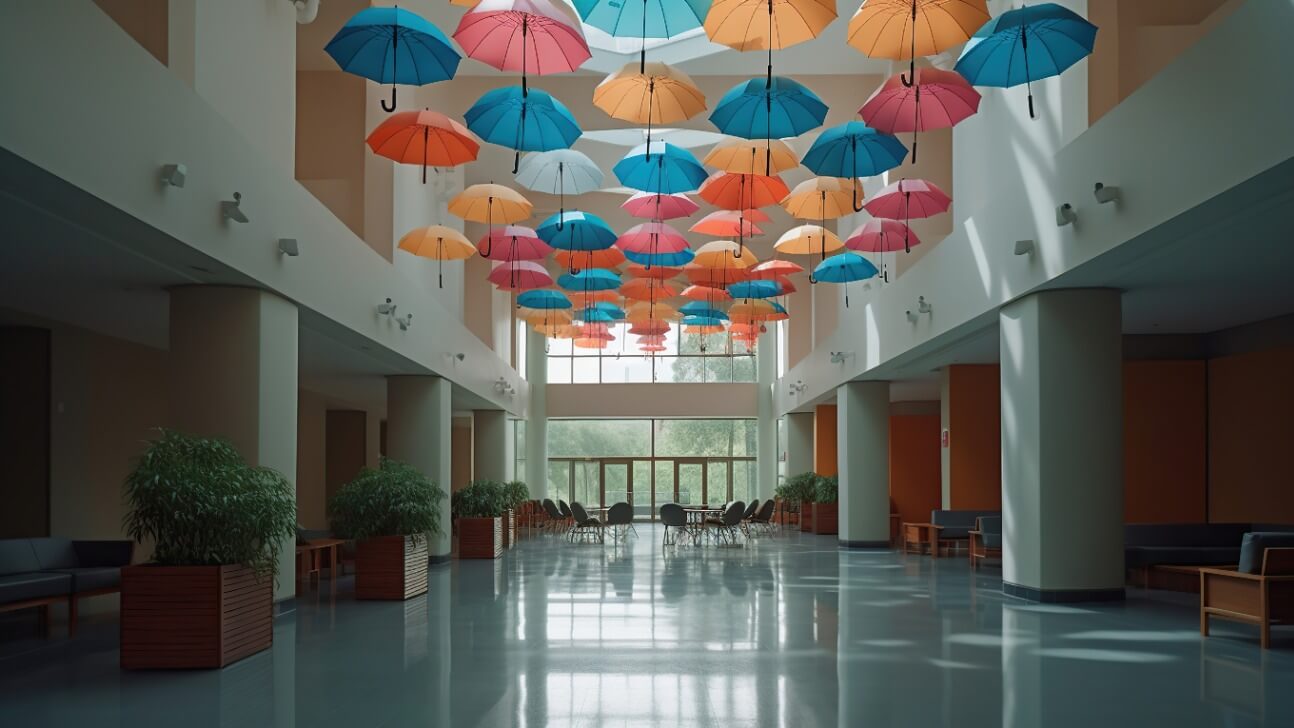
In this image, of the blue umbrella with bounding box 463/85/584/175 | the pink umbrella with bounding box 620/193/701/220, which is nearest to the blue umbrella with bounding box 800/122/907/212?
the blue umbrella with bounding box 463/85/584/175

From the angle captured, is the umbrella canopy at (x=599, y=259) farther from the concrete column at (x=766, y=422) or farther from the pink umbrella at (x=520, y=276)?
the concrete column at (x=766, y=422)

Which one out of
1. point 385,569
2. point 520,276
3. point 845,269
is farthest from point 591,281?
point 385,569

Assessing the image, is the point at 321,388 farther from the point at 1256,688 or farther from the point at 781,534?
the point at 1256,688

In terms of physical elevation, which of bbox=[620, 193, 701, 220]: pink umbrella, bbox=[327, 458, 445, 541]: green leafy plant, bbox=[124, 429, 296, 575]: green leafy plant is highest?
bbox=[620, 193, 701, 220]: pink umbrella

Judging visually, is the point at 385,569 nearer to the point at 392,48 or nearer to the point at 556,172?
the point at 556,172

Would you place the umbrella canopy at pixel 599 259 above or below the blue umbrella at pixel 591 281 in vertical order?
above

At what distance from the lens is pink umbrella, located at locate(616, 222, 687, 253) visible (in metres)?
14.0

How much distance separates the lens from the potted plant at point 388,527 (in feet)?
36.9

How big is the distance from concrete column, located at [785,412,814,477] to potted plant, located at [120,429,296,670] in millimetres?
21468

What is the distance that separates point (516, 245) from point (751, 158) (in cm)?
424

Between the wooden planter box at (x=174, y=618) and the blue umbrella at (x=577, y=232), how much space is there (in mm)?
7286

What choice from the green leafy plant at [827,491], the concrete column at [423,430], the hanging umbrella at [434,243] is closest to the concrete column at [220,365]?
the hanging umbrella at [434,243]

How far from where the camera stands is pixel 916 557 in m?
17.0

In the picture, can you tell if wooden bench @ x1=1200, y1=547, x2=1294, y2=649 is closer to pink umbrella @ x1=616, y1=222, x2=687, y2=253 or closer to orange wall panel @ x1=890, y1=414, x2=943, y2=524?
pink umbrella @ x1=616, y1=222, x2=687, y2=253
